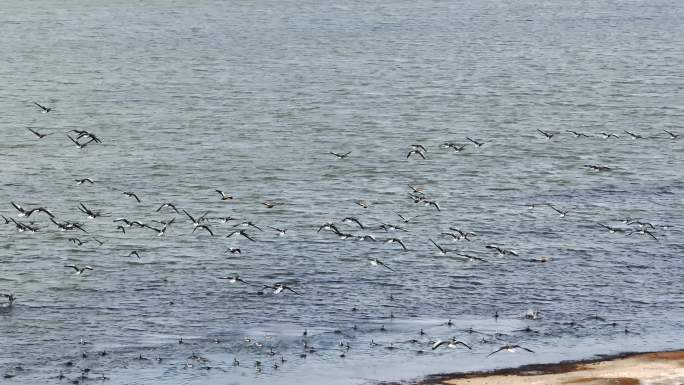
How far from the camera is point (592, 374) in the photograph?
2368 inches

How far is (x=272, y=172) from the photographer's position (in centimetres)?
9931

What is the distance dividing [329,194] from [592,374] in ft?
117

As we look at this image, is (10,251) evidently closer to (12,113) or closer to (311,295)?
(311,295)

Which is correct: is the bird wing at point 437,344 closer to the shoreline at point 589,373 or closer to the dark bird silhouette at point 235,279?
the shoreline at point 589,373

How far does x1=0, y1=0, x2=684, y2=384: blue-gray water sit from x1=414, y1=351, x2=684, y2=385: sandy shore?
1.22 m

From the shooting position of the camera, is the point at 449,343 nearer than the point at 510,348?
No

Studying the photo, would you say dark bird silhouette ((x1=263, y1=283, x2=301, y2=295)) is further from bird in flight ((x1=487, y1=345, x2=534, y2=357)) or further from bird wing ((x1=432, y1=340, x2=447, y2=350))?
bird in flight ((x1=487, y1=345, x2=534, y2=357))

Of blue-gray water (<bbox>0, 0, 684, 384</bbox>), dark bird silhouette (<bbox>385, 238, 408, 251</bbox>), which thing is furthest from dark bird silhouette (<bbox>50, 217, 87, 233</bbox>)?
dark bird silhouette (<bbox>385, 238, 408, 251</bbox>)

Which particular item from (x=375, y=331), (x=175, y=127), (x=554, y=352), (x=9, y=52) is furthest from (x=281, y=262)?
(x=9, y=52)

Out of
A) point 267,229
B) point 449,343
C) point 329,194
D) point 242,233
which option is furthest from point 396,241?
point 449,343

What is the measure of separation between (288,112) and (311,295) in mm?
54052

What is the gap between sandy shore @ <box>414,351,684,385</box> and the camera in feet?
194

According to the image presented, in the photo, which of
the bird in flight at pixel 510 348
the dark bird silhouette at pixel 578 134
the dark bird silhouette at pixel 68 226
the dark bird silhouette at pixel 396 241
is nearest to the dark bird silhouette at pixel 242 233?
the dark bird silhouette at pixel 396 241

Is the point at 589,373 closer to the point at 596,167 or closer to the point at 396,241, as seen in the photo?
the point at 396,241
